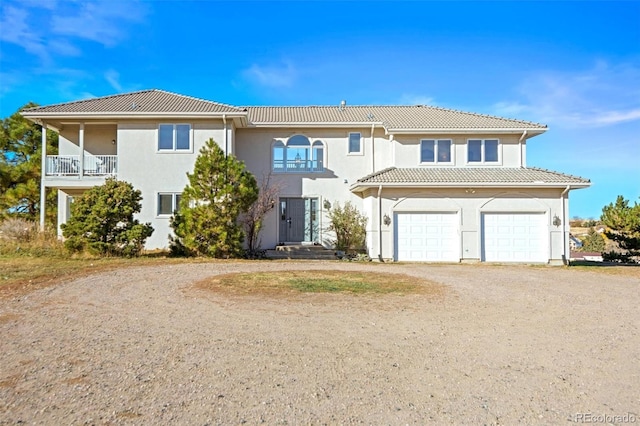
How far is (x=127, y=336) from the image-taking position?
18.3 ft

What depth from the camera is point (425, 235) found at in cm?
1695

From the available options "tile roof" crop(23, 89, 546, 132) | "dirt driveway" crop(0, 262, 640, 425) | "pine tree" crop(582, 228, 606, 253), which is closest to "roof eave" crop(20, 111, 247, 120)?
"tile roof" crop(23, 89, 546, 132)

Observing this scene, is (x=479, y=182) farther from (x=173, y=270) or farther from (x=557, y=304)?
(x=173, y=270)

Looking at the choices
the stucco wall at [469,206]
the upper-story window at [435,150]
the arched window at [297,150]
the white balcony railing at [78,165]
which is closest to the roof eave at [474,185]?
the stucco wall at [469,206]

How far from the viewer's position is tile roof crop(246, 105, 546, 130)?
61.9 feet

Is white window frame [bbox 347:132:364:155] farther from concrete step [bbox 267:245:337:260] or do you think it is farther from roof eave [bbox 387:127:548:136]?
concrete step [bbox 267:245:337:260]

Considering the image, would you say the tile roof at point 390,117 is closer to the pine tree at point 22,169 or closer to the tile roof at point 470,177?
the tile roof at point 470,177

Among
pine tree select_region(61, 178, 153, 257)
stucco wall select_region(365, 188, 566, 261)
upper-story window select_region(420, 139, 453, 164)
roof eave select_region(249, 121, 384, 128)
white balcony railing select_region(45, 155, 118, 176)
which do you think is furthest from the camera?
roof eave select_region(249, 121, 384, 128)

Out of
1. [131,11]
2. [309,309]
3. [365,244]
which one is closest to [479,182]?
[365,244]

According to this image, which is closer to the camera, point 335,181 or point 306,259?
point 306,259

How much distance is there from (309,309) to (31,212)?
2328 centimetres

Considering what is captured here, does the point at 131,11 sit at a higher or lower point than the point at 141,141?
higher

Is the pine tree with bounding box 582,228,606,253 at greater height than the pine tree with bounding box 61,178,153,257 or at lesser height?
lesser

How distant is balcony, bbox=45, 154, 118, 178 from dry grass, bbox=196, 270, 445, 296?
1034cm
